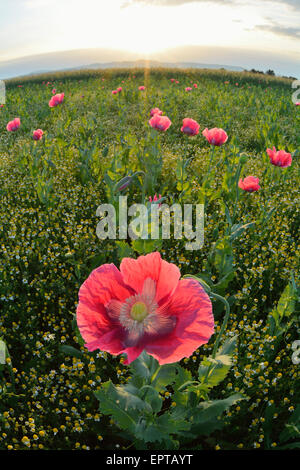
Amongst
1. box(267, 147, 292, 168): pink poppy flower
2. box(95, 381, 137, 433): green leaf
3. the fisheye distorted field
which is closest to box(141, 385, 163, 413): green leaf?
the fisheye distorted field

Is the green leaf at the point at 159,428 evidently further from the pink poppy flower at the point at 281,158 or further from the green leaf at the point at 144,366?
the pink poppy flower at the point at 281,158

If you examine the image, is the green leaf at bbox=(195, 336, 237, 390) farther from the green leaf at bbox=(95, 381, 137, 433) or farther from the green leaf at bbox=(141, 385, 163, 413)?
the green leaf at bbox=(95, 381, 137, 433)

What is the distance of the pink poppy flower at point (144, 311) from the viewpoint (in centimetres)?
113

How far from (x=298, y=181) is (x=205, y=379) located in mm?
4231

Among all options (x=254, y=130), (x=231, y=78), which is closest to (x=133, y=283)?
(x=254, y=130)

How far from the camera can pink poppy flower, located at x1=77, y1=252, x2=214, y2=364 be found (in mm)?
1128

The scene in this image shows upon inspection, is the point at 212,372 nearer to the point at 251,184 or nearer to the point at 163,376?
the point at 163,376

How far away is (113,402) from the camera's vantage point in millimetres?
1769

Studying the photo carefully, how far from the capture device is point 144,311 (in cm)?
122

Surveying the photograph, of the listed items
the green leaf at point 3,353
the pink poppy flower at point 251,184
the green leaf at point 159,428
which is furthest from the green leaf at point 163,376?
the pink poppy flower at point 251,184

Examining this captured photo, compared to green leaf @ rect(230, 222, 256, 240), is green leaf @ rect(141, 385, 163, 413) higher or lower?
lower

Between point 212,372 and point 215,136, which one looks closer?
point 212,372

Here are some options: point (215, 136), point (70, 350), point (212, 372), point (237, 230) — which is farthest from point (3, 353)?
point (215, 136)
